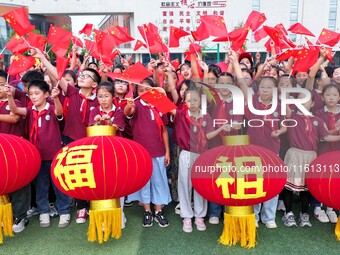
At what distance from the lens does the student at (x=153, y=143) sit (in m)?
3.57

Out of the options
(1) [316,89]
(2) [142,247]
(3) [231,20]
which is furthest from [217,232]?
(3) [231,20]

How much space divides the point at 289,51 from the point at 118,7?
32.0 m

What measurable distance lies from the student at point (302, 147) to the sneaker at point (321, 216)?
0.21 metres

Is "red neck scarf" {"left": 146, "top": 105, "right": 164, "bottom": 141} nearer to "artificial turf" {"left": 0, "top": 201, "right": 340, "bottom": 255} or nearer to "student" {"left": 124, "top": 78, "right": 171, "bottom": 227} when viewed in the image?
"student" {"left": 124, "top": 78, "right": 171, "bottom": 227}

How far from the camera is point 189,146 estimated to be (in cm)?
348

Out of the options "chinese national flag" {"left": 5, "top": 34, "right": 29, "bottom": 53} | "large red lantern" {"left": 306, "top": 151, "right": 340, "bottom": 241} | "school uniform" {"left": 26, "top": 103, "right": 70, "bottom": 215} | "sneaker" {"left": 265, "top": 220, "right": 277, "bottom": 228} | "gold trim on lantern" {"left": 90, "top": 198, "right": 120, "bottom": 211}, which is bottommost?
"sneaker" {"left": 265, "top": 220, "right": 277, "bottom": 228}

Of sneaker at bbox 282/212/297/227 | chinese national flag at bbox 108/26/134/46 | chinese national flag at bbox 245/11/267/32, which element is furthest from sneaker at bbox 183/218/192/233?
chinese national flag at bbox 108/26/134/46

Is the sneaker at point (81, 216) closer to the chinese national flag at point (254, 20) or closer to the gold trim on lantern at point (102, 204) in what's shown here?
the gold trim on lantern at point (102, 204)

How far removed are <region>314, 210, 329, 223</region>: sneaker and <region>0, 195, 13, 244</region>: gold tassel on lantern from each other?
3.24 metres

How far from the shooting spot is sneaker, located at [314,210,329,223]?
367 cm

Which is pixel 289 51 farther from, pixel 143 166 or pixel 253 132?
pixel 143 166

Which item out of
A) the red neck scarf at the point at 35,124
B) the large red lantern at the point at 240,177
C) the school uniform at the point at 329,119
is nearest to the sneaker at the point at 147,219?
the large red lantern at the point at 240,177

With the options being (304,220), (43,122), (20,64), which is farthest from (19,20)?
(304,220)

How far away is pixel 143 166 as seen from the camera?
286 cm
